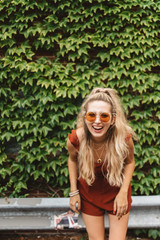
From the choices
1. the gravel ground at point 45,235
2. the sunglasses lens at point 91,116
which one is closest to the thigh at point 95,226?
the sunglasses lens at point 91,116

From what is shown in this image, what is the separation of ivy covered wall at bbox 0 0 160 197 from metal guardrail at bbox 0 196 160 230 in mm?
531

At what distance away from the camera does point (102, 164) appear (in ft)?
5.15

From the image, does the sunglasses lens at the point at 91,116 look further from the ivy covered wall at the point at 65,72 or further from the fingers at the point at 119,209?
the ivy covered wall at the point at 65,72

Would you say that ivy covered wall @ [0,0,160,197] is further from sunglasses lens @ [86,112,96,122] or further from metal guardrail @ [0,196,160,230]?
sunglasses lens @ [86,112,96,122]

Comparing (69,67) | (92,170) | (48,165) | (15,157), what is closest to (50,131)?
(48,165)

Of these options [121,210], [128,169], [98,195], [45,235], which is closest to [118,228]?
[121,210]

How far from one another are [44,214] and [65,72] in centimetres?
161

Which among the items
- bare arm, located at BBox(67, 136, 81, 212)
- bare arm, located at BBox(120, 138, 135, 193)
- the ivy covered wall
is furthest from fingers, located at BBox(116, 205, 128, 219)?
the ivy covered wall

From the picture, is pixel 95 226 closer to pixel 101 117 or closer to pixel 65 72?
pixel 101 117

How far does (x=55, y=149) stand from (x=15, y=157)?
598 millimetres

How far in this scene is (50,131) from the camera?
2674mm

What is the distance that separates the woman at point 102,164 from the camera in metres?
1.50

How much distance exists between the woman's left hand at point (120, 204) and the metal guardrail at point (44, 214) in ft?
2.00

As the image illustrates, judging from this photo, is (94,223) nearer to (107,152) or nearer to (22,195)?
(107,152)
